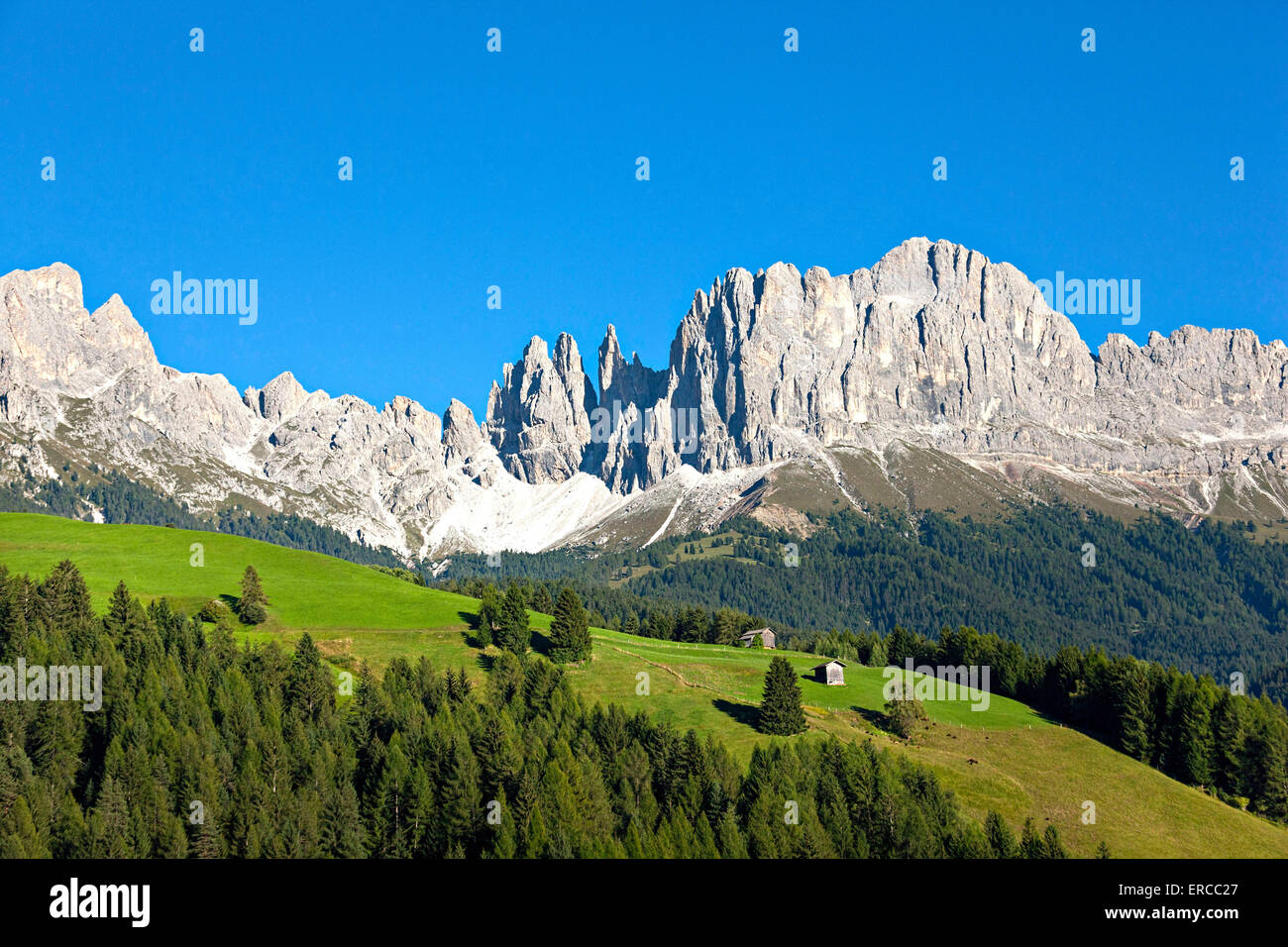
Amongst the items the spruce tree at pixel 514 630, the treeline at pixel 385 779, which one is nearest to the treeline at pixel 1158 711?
the spruce tree at pixel 514 630

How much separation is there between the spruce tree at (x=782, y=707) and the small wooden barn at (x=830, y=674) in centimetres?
2007

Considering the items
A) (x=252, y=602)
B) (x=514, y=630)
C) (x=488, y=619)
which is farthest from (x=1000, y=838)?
(x=252, y=602)

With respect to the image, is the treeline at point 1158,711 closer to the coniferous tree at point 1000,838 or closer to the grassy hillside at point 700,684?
the grassy hillside at point 700,684

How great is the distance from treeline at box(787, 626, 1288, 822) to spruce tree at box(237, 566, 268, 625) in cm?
8807

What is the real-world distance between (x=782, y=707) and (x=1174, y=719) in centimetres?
4018

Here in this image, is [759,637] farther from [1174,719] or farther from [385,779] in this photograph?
[385,779]

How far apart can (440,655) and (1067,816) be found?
62.8m

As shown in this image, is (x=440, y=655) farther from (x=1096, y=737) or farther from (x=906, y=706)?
(x=1096, y=737)

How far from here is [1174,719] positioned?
103938 mm

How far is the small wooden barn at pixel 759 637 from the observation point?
494 feet

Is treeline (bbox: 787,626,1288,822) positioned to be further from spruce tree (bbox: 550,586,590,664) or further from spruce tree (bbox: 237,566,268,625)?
spruce tree (bbox: 237,566,268,625)

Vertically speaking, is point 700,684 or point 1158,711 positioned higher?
point 700,684
